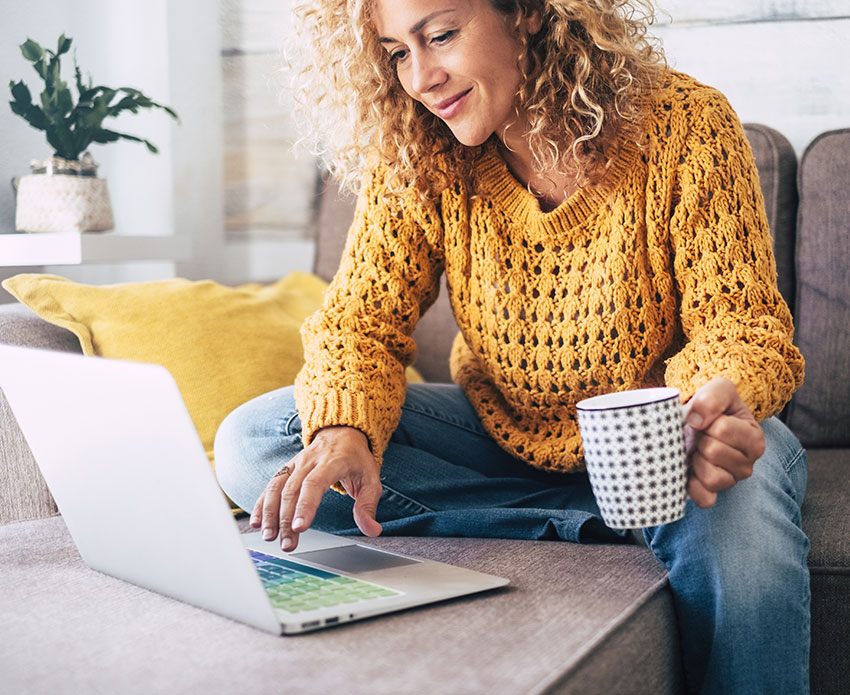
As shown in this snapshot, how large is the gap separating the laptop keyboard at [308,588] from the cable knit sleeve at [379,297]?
27 cm

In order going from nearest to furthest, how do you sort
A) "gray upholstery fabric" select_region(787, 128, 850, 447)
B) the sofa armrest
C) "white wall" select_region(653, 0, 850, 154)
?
the sofa armrest → "gray upholstery fabric" select_region(787, 128, 850, 447) → "white wall" select_region(653, 0, 850, 154)

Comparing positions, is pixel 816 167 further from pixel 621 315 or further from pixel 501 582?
pixel 501 582

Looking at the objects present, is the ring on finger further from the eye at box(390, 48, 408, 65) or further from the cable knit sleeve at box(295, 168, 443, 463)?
the eye at box(390, 48, 408, 65)

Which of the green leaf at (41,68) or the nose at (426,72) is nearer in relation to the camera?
the nose at (426,72)

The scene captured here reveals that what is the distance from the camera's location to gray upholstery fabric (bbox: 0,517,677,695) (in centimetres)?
66

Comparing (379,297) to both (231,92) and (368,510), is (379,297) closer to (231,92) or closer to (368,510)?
(368,510)

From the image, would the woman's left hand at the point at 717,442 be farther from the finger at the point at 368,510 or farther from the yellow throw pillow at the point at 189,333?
the yellow throw pillow at the point at 189,333

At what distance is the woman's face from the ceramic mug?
1.58 ft

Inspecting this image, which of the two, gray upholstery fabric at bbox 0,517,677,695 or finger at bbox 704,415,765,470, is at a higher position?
finger at bbox 704,415,765,470

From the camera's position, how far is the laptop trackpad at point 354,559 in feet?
2.94

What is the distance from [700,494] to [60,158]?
1306mm

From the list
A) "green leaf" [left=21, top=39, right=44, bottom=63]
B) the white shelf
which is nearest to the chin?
the white shelf

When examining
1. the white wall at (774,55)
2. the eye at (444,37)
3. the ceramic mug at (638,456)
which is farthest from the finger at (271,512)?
the white wall at (774,55)

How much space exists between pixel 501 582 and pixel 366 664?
21 cm
